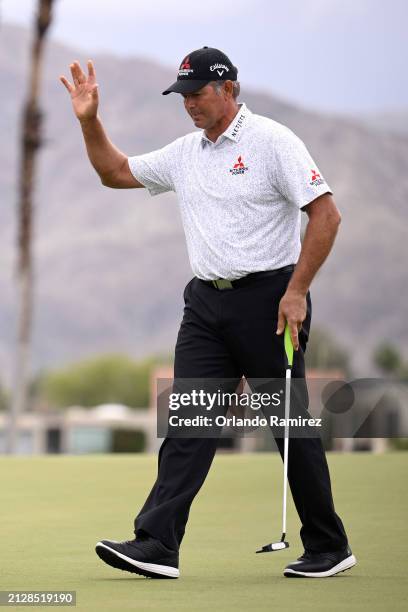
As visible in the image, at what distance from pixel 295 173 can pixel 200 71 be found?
2.17ft

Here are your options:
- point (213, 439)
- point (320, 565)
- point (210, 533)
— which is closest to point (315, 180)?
point (213, 439)

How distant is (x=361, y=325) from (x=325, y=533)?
19144 cm

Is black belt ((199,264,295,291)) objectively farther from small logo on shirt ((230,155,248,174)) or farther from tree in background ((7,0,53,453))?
tree in background ((7,0,53,453))

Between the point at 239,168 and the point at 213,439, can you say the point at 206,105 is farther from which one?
the point at 213,439

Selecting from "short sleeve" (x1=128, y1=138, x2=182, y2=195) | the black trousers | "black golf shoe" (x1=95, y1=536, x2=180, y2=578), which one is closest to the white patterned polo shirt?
→ the black trousers

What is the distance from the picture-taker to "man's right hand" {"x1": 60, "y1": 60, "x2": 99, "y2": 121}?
6.90m

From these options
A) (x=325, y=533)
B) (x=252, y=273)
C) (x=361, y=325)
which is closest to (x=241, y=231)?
(x=252, y=273)

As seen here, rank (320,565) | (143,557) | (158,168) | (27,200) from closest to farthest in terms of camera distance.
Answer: (143,557) < (320,565) < (158,168) < (27,200)

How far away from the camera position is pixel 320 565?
6523mm

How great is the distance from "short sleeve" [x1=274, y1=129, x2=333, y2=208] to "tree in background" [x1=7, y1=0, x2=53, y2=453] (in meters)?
28.7

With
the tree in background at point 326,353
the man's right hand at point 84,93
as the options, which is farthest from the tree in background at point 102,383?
the man's right hand at point 84,93

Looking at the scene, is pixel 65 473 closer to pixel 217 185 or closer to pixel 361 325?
pixel 217 185

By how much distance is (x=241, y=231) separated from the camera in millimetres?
6547

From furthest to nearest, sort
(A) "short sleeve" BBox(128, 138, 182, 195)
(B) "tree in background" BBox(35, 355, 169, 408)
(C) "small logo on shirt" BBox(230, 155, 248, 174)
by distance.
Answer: (B) "tree in background" BBox(35, 355, 169, 408) → (A) "short sleeve" BBox(128, 138, 182, 195) → (C) "small logo on shirt" BBox(230, 155, 248, 174)
